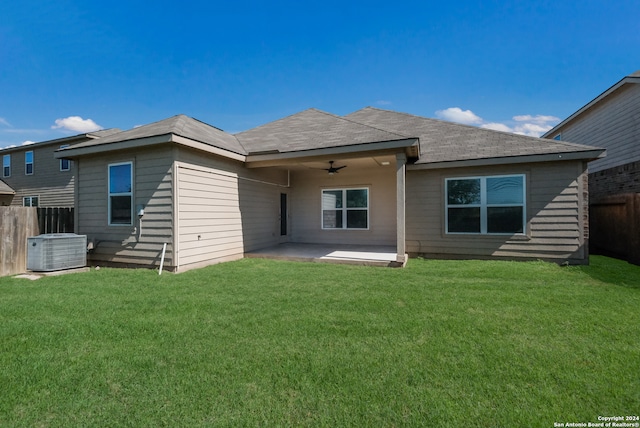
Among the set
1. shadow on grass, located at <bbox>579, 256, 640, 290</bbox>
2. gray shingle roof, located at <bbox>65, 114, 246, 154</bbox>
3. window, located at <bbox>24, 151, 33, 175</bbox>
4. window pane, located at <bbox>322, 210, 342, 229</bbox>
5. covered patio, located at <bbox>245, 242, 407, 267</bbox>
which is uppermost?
window, located at <bbox>24, 151, 33, 175</bbox>

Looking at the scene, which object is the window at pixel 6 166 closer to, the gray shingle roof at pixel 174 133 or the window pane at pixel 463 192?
the gray shingle roof at pixel 174 133

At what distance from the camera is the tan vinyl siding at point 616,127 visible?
9.18 metres

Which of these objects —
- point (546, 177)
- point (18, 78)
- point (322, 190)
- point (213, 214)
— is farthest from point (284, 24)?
point (18, 78)

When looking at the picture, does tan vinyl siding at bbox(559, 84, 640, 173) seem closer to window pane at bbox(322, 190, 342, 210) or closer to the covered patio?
the covered patio

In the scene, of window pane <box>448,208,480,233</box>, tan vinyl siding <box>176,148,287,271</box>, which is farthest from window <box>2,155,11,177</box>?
window pane <box>448,208,480,233</box>

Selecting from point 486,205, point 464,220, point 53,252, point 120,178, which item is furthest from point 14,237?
point 486,205

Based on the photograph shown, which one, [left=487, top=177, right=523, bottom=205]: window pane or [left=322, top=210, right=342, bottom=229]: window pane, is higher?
[left=487, top=177, right=523, bottom=205]: window pane

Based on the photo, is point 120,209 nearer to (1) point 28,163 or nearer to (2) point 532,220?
(2) point 532,220

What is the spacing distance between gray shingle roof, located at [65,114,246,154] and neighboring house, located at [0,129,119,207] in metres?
10.7

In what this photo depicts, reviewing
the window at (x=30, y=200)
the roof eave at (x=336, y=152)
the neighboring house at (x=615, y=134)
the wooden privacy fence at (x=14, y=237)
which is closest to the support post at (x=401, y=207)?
the roof eave at (x=336, y=152)

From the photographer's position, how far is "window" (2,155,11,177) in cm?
1795

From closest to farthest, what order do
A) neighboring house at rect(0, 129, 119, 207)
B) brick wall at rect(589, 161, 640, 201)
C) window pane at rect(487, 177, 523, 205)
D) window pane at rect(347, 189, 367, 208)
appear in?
window pane at rect(487, 177, 523, 205), brick wall at rect(589, 161, 640, 201), window pane at rect(347, 189, 367, 208), neighboring house at rect(0, 129, 119, 207)

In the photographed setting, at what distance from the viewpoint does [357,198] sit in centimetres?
991

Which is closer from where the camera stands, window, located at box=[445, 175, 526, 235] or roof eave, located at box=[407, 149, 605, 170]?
roof eave, located at box=[407, 149, 605, 170]
